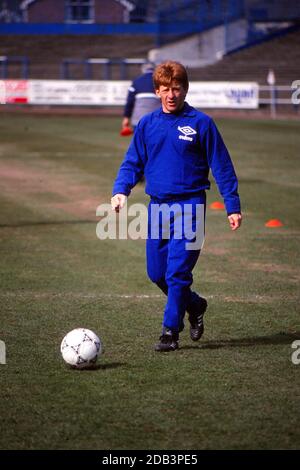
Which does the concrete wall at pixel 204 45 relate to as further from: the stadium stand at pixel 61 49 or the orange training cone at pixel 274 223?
the orange training cone at pixel 274 223

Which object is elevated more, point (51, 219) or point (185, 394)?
point (51, 219)

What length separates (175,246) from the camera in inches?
274

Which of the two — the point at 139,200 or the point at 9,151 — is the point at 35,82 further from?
the point at 139,200

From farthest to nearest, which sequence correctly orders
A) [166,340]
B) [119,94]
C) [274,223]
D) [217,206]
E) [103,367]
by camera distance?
[119,94] → [217,206] → [274,223] → [166,340] → [103,367]

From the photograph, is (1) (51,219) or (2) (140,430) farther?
(1) (51,219)

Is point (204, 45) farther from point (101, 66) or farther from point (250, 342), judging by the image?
point (250, 342)

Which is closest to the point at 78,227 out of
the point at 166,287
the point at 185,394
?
the point at 166,287

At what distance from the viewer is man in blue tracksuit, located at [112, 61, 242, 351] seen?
6840mm

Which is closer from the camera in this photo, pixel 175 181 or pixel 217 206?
pixel 175 181

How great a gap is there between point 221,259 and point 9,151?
12.9 m

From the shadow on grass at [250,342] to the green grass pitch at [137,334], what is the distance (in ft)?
0.05

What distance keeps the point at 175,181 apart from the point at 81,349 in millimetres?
1418

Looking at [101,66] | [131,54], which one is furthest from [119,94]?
[131,54]

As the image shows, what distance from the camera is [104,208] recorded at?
14656 mm
